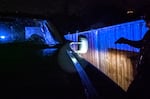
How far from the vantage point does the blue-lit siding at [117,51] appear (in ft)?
18.9

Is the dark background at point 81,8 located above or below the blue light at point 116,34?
above

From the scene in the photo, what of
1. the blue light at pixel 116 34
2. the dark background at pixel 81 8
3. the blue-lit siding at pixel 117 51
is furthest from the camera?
the dark background at pixel 81 8

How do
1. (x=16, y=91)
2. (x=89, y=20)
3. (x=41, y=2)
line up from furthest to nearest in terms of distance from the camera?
(x=89, y=20) → (x=41, y=2) → (x=16, y=91)

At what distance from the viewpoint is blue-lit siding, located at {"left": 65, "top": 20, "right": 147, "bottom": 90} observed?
5746 millimetres

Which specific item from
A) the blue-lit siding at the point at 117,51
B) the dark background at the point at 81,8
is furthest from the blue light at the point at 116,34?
the dark background at the point at 81,8

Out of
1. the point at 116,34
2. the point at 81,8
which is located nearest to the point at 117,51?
the point at 116,34

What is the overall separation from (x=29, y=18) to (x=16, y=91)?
2.26m

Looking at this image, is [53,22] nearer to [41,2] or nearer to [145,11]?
[145,11]

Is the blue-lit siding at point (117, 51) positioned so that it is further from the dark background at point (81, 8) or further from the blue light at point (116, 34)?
the dark background at point (81, 8)

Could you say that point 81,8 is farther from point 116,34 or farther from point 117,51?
point 117,51

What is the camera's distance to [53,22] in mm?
4250

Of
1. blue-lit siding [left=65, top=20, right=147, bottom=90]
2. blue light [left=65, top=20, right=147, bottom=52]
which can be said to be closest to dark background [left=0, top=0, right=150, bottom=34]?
blue light [left=65, top=20, right=147, bottom=52]

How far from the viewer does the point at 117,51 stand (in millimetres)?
6840

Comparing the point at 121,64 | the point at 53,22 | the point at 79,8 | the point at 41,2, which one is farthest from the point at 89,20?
the point at 53,22
